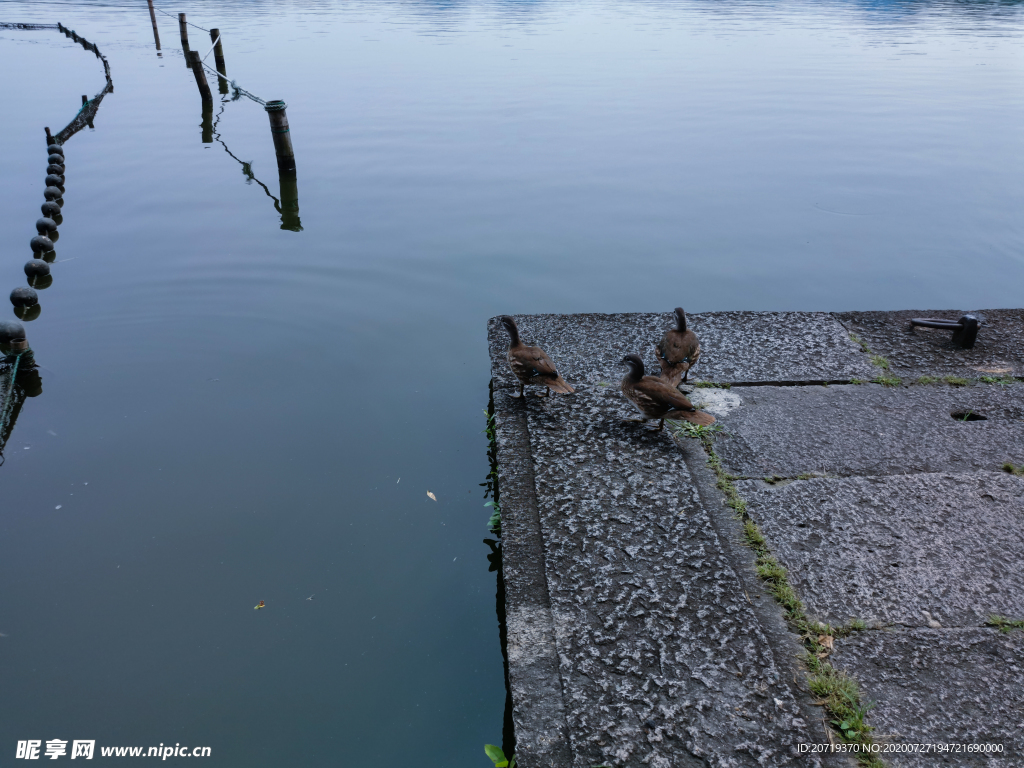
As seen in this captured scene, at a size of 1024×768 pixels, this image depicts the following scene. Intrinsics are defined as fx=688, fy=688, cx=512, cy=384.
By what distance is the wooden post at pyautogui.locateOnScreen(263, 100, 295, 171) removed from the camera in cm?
1196

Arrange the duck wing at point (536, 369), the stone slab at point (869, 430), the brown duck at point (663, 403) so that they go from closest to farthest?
the stone slab at point (869, 430), the brown duck at point (663, 403), the duck wing at point (536, 369)

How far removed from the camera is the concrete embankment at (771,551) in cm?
261

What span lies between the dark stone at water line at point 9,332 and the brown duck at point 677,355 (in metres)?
5.89

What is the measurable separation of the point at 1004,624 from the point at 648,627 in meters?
1.51

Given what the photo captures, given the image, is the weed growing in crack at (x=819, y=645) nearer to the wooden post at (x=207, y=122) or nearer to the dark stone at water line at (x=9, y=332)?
the dark stone at water line at (x=9, y=332)

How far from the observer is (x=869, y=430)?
14.0 ft

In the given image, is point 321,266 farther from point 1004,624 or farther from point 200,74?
point 200,74

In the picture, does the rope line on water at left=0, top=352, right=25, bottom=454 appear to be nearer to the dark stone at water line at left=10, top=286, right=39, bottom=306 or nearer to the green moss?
the dark stone at water line at left=10, top=286, right=39, bottom=306

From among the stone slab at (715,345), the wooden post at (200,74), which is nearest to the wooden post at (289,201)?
the stone slab at (715,345)

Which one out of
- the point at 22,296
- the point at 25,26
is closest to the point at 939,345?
the point at 22,296

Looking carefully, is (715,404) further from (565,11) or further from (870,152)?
(565,11)

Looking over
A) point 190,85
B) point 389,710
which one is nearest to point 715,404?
point 389,710

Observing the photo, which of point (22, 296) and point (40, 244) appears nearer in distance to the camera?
point (22, 296)

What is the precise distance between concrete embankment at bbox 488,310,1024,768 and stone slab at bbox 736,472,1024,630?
0.01 meters
